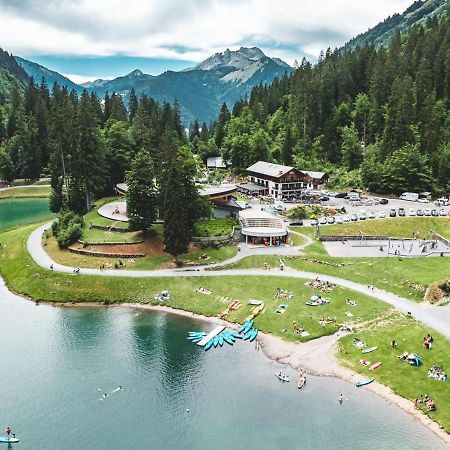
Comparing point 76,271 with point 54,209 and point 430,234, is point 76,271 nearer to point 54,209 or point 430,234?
point 54,209

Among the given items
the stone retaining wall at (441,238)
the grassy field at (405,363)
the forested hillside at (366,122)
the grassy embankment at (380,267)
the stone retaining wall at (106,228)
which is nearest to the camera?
the grassy field at (405,363)

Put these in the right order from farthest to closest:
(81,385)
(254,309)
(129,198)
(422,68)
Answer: (422,68) < (129,198) < (254,309) < (81,385)

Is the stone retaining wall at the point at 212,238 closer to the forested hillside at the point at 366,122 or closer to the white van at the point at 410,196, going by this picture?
the white van at the point at 410,196

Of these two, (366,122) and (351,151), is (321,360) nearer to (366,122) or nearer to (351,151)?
(351,151)

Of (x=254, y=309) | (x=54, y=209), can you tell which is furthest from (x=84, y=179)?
A: (x=254, y=309)

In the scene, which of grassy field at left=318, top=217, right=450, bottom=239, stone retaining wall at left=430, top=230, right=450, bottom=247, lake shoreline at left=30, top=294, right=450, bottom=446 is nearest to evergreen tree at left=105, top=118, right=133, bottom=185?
grassy field at left=318, top=217, right=450, bottom=239

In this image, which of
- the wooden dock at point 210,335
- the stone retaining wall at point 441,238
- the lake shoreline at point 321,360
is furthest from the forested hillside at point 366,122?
the wooden dock at point 210,335
